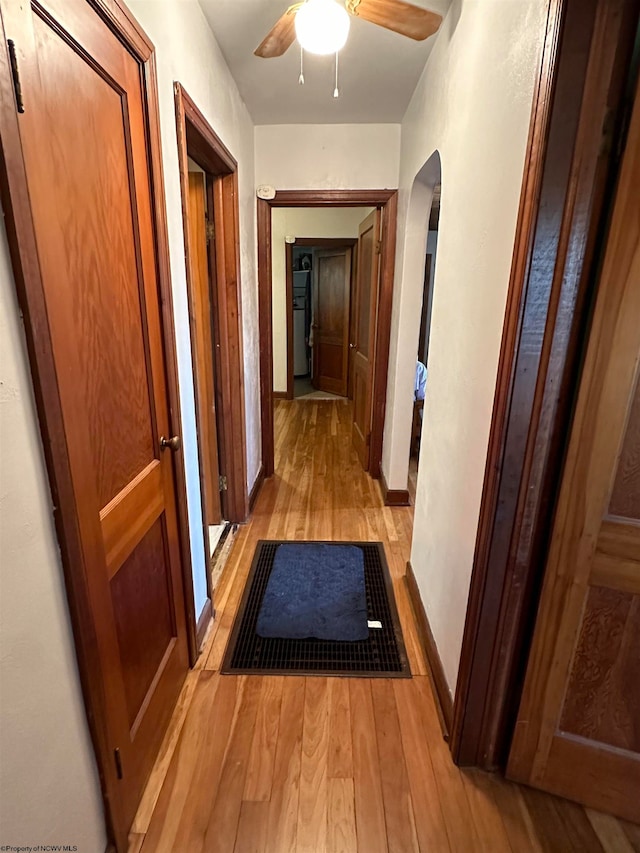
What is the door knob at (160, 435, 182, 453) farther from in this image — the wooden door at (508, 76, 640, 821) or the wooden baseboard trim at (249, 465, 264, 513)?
the wooden baseboard trim at (249, 465, 264, 513)

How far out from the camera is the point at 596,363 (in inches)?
38.6

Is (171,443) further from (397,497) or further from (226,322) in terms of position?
(397,497)

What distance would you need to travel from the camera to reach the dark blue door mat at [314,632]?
1.73 m

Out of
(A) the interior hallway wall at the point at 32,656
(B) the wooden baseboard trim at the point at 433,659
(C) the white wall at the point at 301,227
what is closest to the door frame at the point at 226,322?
(A) the interior hallway wall at the point at 32,656

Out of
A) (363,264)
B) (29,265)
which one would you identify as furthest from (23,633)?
(363,264)

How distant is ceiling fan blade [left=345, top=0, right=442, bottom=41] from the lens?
1407 mm

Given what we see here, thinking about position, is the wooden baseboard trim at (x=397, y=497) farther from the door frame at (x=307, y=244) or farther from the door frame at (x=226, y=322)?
the door frame at (x=307, y=244)

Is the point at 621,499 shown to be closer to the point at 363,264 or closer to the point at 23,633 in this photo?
the point at 23,633

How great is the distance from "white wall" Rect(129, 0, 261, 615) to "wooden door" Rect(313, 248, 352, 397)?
323cm

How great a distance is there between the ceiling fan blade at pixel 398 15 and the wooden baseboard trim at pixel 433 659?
2226 mm

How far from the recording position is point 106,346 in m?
1.02

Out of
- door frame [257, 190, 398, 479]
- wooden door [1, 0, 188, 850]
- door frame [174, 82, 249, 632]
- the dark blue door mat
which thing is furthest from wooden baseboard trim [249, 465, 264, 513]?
wooden door [1, 0, 188, 850]

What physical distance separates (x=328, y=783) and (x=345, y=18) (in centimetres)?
239

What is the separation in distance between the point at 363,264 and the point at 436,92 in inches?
75.1
